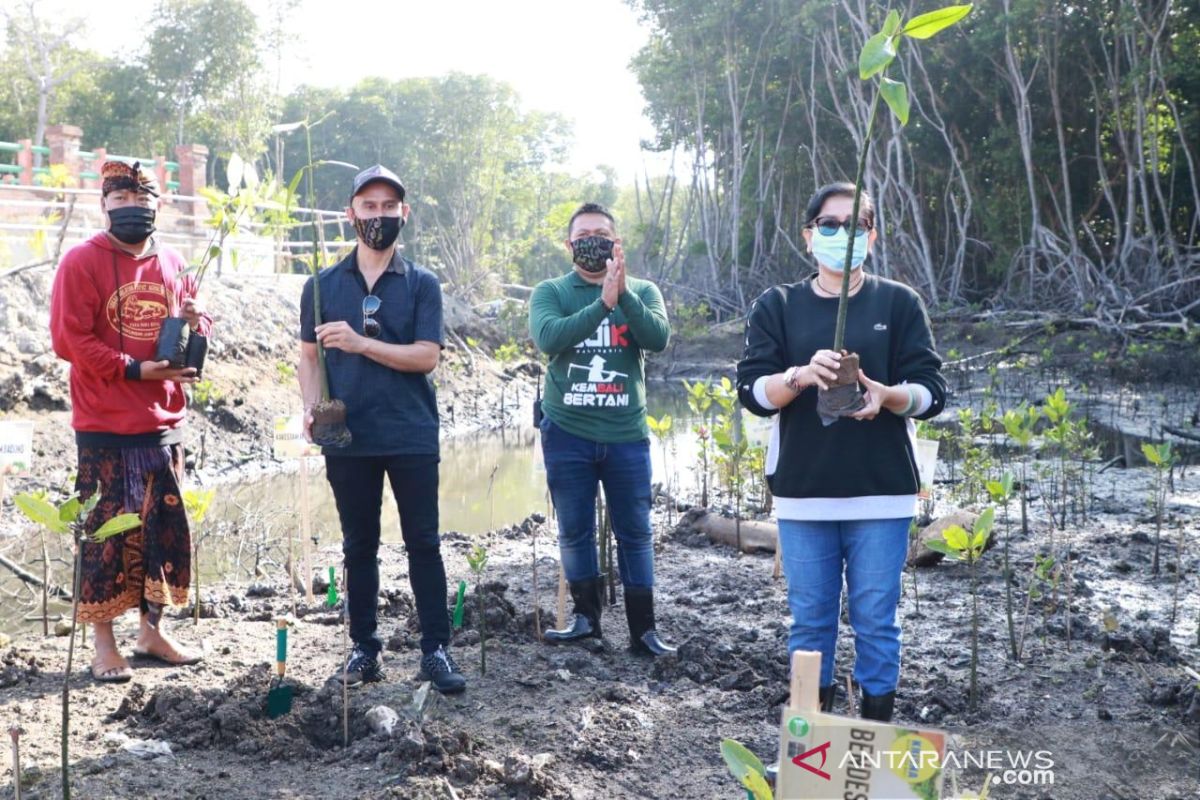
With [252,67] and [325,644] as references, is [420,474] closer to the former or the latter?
[325,644]

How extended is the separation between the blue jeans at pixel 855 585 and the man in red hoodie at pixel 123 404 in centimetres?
236

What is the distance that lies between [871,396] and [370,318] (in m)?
1.78

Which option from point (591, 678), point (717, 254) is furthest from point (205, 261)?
point (717, 254)

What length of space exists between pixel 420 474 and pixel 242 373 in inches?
370

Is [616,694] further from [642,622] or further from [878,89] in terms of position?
[878,89]

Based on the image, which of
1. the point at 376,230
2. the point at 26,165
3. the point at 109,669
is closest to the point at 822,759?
the point at 376,230

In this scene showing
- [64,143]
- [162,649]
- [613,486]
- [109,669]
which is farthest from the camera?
[64,143]

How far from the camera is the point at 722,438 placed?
6574 mm

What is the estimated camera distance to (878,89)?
2283mm

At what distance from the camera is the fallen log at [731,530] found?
260 inches

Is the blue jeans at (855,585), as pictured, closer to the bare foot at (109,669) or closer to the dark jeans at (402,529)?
the dark jeans at (402,529)

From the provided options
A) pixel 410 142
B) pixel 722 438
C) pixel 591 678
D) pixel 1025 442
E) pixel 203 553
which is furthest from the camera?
pixel 410 142

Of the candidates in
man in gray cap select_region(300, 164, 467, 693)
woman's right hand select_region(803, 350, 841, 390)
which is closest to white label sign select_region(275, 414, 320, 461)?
man in gray cap select_region(300, 164, 467, 693)

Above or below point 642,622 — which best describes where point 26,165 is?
above
